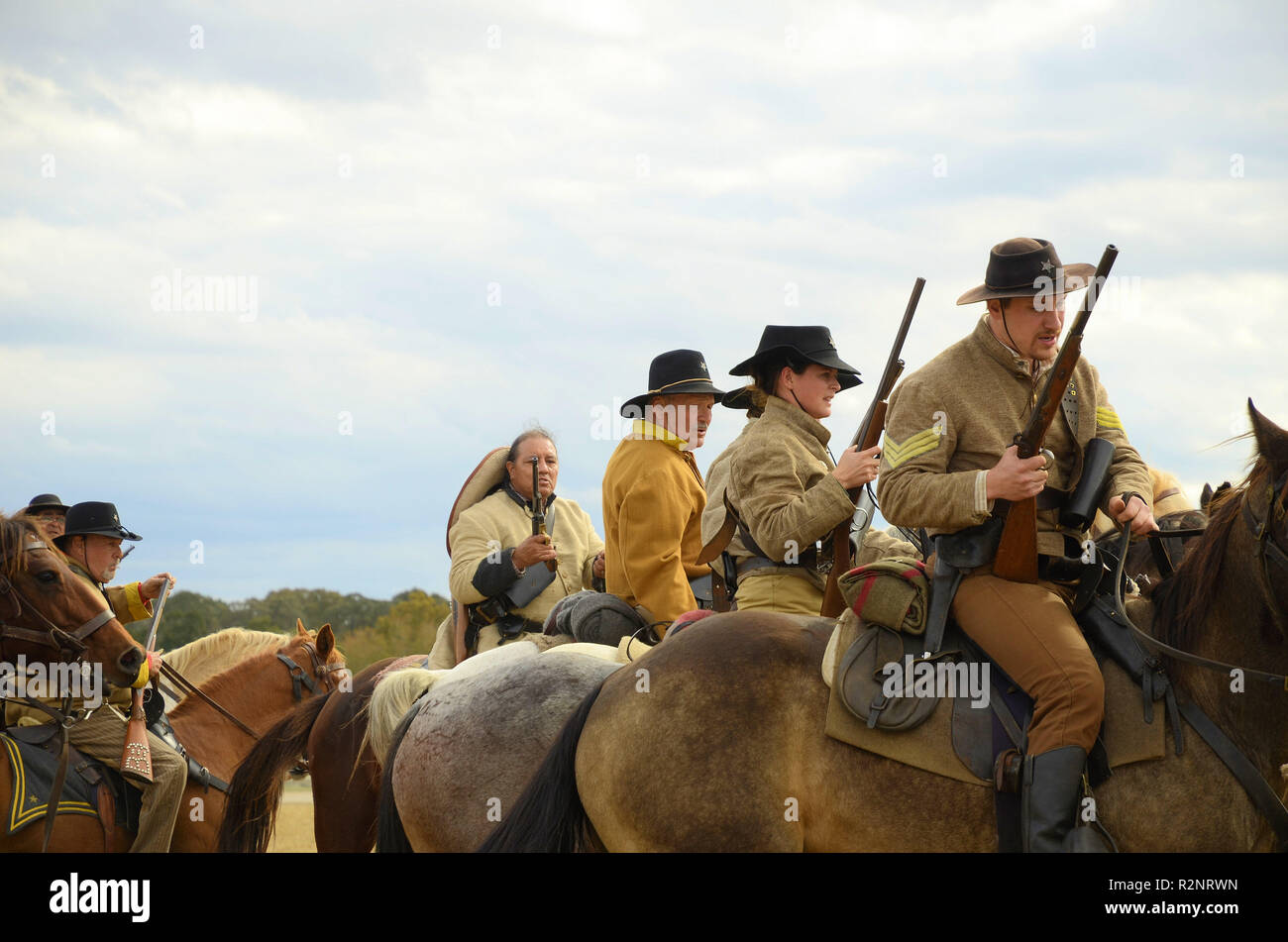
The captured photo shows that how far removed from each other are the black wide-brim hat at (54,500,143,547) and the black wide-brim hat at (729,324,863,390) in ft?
17.3

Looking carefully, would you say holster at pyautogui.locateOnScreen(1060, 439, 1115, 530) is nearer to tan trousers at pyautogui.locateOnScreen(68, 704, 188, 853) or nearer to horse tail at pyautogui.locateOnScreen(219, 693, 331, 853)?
horse tail at pyautogui.locateOnScreen(219, 693, 331, 853)

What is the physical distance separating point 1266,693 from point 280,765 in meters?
6.20

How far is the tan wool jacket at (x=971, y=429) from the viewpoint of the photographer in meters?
5.39

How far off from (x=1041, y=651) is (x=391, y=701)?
371 cm

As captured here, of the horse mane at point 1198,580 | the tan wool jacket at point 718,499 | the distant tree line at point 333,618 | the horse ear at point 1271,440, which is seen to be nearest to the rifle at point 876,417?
the tan wool jacket at point 718,499

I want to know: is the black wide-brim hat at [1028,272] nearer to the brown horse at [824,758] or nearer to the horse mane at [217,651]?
the brown horse at [824,758]

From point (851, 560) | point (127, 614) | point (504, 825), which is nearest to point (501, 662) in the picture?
point (504, 825)

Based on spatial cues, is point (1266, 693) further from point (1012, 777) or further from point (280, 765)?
point (280, 765)

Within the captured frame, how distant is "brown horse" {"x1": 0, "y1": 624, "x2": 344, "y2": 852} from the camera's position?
836 cm

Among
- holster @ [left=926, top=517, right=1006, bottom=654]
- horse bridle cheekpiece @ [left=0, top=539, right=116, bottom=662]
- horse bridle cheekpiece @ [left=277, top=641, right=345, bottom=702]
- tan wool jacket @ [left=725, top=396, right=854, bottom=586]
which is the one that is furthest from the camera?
horse bridle cheekpiece @ [left=277, top=641, right=345, bottom=702]

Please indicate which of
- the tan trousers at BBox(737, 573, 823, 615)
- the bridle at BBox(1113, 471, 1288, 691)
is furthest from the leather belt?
the tan trousers at BBox(737, 573, 823, 615)

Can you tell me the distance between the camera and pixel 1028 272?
547 cm

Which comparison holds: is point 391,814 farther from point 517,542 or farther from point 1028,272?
point 1028,272

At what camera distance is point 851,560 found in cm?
651
